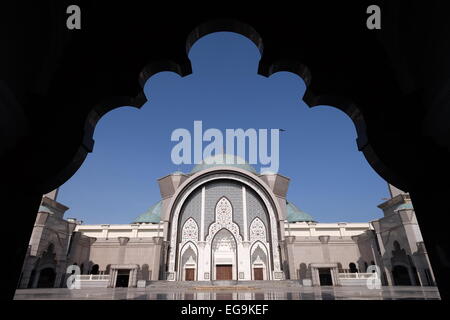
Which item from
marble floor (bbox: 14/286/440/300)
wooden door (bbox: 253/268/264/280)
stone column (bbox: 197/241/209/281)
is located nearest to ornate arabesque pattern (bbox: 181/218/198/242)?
stone column (bbox: 197/241/209/281)

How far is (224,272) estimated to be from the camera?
20.3 meters

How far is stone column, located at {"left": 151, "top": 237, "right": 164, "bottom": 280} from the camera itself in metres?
19.0

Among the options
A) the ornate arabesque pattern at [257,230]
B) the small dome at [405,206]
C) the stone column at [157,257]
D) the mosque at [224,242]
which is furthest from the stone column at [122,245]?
the small dome at [405,206]

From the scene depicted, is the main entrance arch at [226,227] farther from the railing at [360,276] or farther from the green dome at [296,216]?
the green dome at [296,216]

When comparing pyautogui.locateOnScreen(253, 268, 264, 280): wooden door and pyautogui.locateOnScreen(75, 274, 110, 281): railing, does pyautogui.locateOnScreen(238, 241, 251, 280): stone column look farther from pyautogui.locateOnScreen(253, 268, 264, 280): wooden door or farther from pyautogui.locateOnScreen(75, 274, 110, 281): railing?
pyautogui.locateOnScreen(75, 274, 110, 281): railing

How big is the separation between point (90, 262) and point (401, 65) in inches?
915

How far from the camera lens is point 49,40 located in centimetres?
208

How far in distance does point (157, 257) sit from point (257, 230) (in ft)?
27.6

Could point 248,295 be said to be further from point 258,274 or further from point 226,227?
point 226,227

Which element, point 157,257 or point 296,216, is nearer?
point 157,257

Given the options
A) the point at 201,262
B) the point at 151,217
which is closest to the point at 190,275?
the point at 201,262

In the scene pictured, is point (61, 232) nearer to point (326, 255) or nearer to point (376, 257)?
point (326, 255)

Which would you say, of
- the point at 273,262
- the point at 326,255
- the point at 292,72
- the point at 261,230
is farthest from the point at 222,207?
the point at 292,72

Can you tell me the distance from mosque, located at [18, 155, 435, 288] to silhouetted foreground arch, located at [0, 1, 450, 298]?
14.6m
